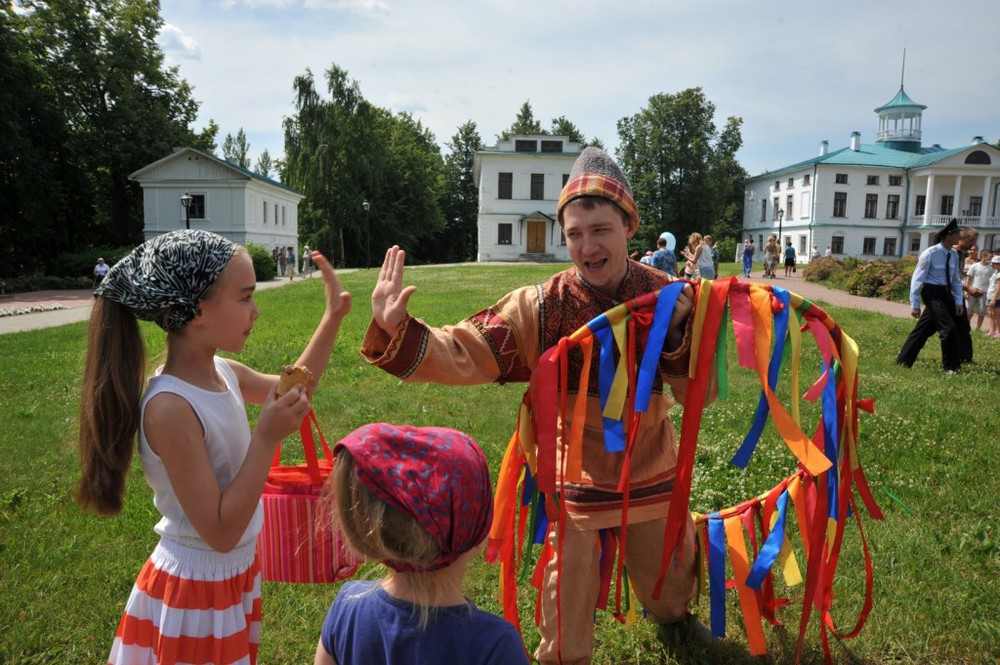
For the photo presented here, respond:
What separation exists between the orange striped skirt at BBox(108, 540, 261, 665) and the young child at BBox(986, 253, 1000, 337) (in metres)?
13.7

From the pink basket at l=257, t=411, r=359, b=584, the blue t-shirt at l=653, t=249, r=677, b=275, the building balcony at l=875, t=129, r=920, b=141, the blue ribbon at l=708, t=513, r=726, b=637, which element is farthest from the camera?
the building balcony at l=875, t=129, r=920, b=141

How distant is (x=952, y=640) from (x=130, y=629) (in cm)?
324

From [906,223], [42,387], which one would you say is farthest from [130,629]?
[906,223]

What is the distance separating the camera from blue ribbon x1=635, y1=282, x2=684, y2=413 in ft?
7.41

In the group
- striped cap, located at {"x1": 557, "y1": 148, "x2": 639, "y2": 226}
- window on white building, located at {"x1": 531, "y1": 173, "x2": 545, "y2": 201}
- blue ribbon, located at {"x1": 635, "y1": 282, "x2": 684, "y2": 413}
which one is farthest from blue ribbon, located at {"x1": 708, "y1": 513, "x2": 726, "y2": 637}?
window on white building, located at {"x1": 531, "y1": 173, "x2": 545, "y2": 201}

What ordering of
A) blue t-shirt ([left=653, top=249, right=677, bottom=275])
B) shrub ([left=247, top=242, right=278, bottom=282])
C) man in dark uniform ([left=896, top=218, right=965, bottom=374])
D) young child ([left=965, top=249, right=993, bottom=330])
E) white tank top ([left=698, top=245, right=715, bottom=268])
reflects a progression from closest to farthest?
man in dark uniform ([left=896, top=218, right=965, bottom=374]), young child ([left=965, top=249, right=993, bottom=330]), blue t-shirt ([left=653, top=249, right=677, bottom=275]), white tank top ([left=698, top=245, right=715, bottom=268]), shrub ([left=247, top=242, right=278, bottom=282])

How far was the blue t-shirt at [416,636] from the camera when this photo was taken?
1420mm

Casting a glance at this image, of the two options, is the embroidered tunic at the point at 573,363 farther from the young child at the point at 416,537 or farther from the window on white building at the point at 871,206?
the window on white building at the point at 871,206

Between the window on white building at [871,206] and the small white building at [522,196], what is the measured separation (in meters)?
22.9

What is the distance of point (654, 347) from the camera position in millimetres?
2295

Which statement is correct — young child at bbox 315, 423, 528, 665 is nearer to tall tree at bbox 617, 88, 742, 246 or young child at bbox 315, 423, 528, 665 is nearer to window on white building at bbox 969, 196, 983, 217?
tall tree at bbox 617, 88, 742, 246

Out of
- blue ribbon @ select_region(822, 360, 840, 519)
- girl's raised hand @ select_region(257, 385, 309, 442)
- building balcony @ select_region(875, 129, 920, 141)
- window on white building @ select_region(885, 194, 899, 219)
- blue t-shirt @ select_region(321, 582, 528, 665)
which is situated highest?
building balcony @ select_region(875, 129, 920, 141)

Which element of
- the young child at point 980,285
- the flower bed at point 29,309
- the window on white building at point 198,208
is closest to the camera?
the young child at point 980,285

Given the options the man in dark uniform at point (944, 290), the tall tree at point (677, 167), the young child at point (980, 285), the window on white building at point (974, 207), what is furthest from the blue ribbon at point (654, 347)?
the window on white building at point (974, 207)
